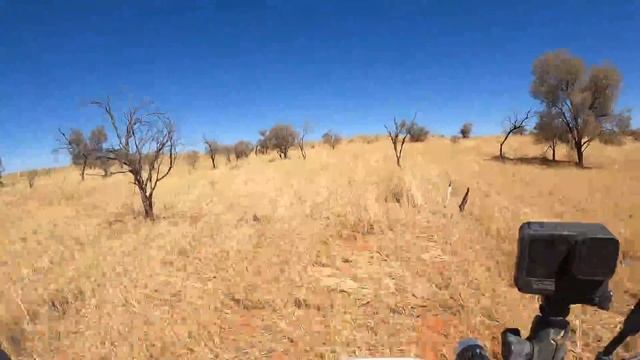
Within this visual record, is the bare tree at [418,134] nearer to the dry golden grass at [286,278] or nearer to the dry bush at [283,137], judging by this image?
the dry bush at [283,137]

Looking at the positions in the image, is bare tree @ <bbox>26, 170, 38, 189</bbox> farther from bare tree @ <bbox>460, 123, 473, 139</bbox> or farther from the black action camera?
bare tree @ <bbox>460, 123, 473, 139</bbox>

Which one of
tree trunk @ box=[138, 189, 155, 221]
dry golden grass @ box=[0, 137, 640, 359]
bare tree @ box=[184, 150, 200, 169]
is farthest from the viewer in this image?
bare tree @ box=[184, 150, 200, 169]

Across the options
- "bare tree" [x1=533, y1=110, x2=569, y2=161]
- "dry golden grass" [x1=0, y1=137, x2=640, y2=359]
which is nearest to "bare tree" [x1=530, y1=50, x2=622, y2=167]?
"bare tree" [x1=533, y1=110, x2=569, y2=161]

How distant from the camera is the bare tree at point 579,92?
1030 inches

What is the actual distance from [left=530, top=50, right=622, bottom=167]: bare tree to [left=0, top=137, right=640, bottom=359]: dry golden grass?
648 inches

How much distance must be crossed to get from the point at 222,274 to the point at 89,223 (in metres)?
7.59

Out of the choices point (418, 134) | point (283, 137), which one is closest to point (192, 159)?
point (283, 137)

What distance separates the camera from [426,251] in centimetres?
742

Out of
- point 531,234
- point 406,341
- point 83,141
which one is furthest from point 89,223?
point 83,141

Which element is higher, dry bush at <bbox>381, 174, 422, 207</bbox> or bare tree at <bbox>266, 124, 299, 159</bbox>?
bare tree at <bbox>266, 124, 299, 159</bbox>

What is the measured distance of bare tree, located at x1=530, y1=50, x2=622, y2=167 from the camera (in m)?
26.2

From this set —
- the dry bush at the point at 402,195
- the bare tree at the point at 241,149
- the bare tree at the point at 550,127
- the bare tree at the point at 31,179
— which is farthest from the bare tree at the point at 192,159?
the bare tree at the point at 550,127

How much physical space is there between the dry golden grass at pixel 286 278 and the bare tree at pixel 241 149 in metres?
36.5

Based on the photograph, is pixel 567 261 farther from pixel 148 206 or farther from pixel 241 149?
pixel 241 149
